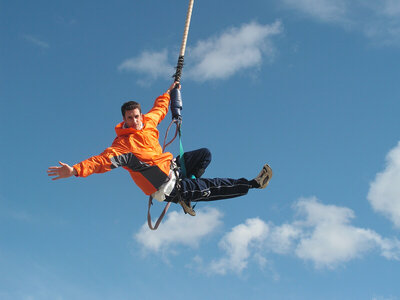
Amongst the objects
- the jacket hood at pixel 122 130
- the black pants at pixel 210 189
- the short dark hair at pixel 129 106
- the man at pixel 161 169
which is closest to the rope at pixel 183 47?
the man at pixel 161 169

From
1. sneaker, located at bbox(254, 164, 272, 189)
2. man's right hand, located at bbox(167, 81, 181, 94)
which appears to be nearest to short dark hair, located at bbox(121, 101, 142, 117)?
man's right hand, located at bbox(167, 81, 181, 94)

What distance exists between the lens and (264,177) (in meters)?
8.92

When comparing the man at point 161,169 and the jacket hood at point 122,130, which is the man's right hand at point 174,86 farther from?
the jacket hood at point 122,130

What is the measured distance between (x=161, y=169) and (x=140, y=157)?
0.46m

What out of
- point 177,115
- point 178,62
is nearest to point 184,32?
point 178,62

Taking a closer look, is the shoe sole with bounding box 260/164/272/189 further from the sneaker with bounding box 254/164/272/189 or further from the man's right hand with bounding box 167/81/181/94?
the man's right hand with bounding box 167/81/181/94

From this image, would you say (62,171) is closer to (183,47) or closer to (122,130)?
(122,130)

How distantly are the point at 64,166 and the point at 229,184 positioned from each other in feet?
9.41

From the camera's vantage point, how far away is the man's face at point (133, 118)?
8.70 metres

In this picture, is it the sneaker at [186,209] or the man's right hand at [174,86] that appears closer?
the sneaker at [186,209]

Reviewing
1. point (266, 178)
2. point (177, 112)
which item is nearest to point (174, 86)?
point (177, 112)

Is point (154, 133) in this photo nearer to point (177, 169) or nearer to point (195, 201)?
point (177, 169)

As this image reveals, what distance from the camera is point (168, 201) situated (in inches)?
359

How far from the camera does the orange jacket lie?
809cm
